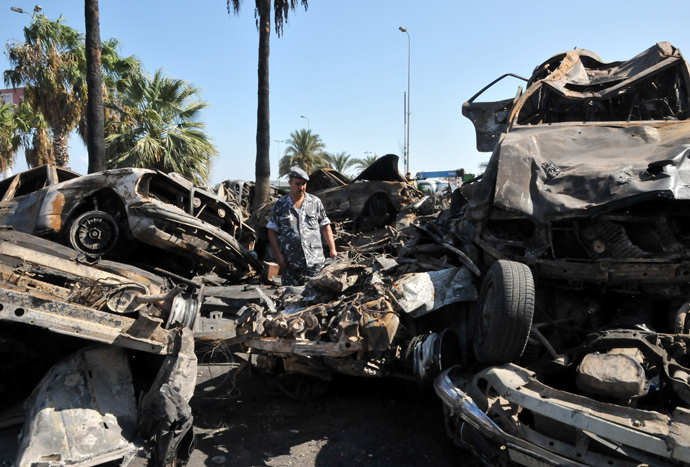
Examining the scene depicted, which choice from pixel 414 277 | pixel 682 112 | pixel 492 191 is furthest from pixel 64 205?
pixel 682 112

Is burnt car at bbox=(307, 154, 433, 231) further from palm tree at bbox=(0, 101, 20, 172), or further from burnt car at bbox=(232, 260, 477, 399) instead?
palm tree at bbox=(0, 101, 20, 172)

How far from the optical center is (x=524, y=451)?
2.46 metres

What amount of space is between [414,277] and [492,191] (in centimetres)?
93

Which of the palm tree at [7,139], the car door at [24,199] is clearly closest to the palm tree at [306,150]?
the palm tree at [7,139]

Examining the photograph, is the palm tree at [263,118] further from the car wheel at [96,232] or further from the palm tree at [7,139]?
the palm tree at [7,139]

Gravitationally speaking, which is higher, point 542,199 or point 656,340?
point 542,199

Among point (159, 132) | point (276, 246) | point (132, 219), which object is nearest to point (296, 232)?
point (276, 246)

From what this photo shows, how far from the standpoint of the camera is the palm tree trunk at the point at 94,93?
1034 centimetres

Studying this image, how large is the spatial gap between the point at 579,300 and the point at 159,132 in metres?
13.7

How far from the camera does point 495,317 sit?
9.95 ft

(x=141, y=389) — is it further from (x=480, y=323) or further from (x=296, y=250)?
(x=480, y=323)

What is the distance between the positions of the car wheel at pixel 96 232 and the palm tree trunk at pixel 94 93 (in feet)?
14.9

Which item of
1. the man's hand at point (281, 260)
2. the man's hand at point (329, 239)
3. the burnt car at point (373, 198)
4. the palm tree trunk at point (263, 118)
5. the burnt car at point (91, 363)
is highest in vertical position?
the palm tree trunk at point (263, 118)

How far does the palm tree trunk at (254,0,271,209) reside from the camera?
1202 cm
